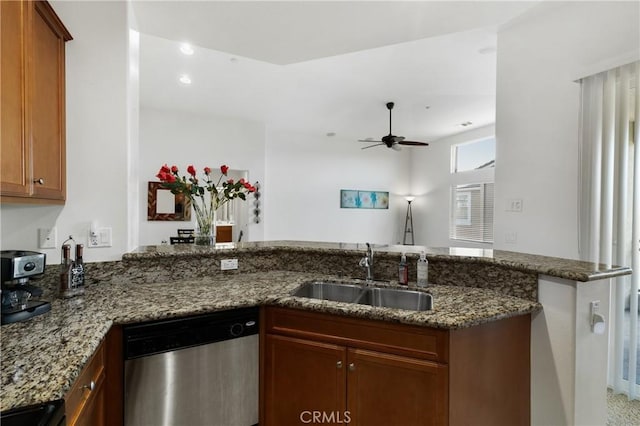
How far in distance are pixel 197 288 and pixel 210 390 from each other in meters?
0.55

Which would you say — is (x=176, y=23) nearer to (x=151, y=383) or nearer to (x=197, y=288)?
(x=197, y=288)

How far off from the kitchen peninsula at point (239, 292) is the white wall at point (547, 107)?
2.67 ft

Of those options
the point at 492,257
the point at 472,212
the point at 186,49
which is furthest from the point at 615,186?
the point at 472,212

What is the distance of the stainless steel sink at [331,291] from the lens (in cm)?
205

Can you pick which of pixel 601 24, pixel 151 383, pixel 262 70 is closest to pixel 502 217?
pixel 601 24

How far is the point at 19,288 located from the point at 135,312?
1.76ft

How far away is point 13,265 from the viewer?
1.38m

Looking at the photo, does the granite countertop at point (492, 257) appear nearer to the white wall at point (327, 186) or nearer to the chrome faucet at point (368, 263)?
the chrome faucet at point (368, 263)

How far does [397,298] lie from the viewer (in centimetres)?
194

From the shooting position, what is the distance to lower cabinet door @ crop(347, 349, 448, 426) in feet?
4.60

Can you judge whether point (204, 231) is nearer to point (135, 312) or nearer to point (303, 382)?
point (135, 312)

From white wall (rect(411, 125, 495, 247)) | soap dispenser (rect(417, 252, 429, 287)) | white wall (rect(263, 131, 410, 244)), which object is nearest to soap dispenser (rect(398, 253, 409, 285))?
soap dispenser (rect(417, 252, 429, 287))

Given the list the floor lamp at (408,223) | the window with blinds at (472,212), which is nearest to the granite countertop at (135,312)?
the window with blinds at (472,212)

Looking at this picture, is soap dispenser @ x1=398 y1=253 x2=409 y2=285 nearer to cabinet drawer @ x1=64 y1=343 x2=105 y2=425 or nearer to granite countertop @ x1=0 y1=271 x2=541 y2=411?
granite countertop @ x1=0 y1=271 x2=541 y2=411
